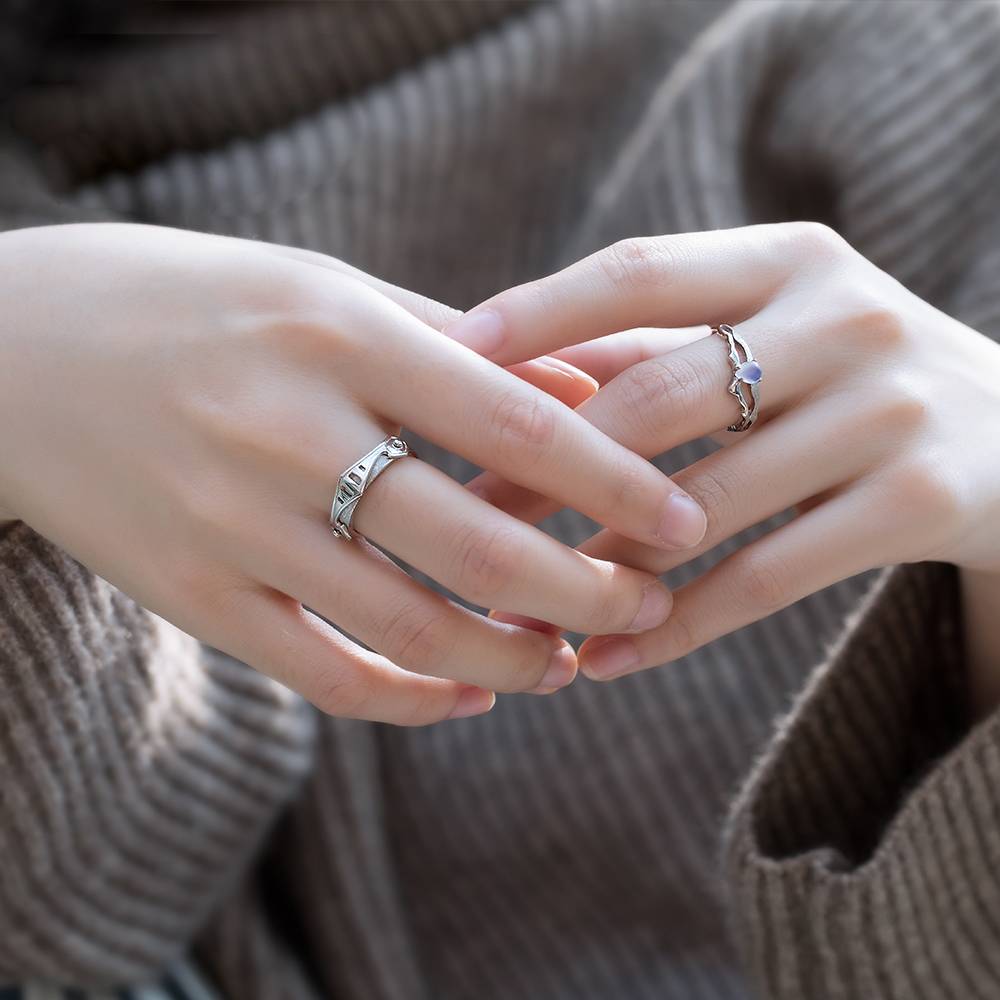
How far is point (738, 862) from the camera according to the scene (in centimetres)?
62

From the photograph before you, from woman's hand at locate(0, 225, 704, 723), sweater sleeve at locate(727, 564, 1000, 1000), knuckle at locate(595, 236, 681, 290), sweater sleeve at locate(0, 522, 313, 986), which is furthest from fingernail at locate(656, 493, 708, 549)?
sweater sleeve at locate(0, 522, 313, 986)

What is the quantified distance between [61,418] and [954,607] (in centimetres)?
53

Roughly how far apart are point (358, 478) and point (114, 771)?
0.35 m

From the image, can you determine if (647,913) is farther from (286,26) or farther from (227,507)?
(286,26)

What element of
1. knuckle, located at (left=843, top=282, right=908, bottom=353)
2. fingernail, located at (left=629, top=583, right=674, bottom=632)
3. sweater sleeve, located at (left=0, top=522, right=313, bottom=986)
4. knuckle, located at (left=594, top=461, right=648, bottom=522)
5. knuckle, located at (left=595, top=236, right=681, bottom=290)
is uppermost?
knuckle, located at (left=595, top=236, right=681, bottom=290)

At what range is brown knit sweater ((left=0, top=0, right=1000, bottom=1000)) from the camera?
617mm

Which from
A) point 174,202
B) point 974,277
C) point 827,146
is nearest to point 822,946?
point 974,277

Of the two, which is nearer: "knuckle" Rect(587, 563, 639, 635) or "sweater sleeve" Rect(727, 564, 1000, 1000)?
"knuckle" Rect(587, 563, 639, 635)

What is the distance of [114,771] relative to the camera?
0.69 meters

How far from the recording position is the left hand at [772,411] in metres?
0.50

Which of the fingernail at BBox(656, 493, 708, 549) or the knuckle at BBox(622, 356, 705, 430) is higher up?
the knuckle at BBox(622, 356, 705, 430)

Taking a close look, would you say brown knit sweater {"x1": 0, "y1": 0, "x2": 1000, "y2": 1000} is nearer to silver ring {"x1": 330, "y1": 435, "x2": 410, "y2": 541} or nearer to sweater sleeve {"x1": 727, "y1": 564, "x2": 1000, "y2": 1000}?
sweater sleeve {"x1": 727, "y1": 564, "x2": 1000, "y2": 1000}

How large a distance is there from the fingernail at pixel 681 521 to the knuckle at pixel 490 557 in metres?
0.07

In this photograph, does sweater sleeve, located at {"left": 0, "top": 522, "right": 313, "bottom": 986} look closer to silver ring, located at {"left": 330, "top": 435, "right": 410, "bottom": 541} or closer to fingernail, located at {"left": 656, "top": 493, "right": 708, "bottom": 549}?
silver ring, located at {"left": 330, "top": 435, "right": 410, "bottom": 541}
